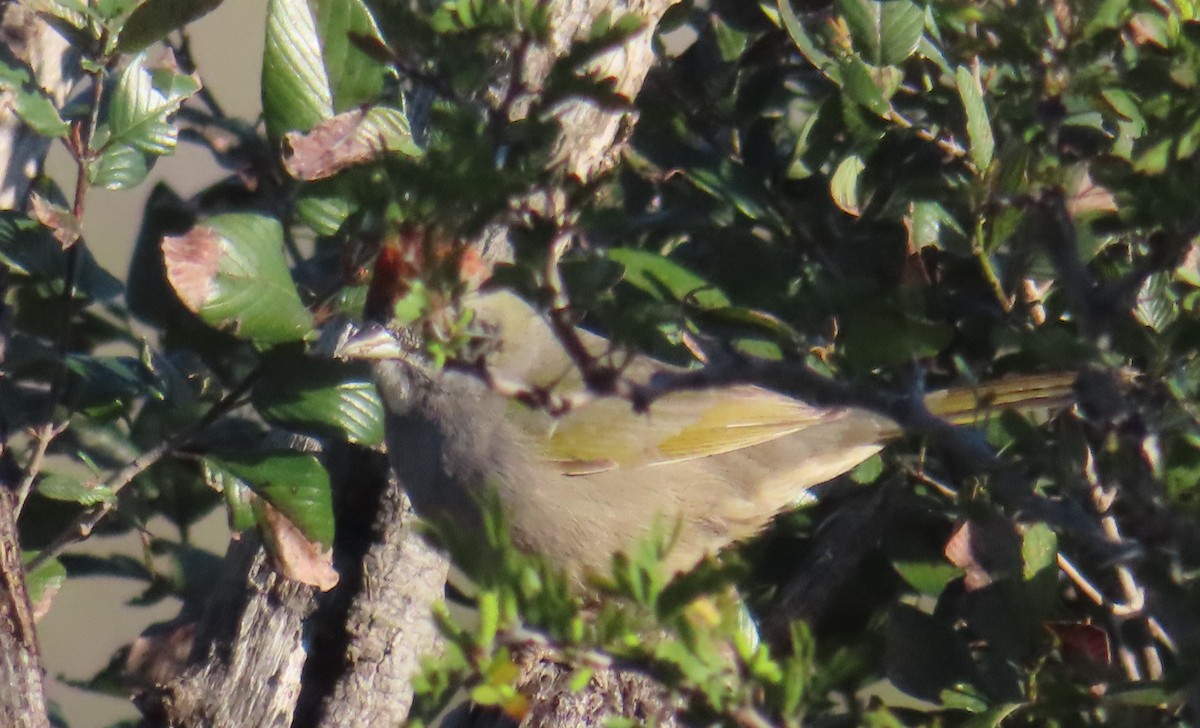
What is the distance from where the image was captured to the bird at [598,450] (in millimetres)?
3045

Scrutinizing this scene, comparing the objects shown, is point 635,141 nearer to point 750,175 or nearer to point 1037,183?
point 750,175

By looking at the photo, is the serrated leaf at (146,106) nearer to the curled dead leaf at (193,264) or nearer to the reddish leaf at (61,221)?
the reddish leaf at (61,221)

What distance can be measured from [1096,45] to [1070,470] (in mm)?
616

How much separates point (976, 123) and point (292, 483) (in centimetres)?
133

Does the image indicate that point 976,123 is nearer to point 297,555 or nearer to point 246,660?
point 297,555

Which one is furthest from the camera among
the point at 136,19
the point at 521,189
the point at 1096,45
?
the point at 136,19

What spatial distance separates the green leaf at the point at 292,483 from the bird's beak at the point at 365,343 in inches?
13.9

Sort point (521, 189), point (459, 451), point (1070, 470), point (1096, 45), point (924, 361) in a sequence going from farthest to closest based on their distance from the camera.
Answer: point (459, 451), point (924, 361), point (1070, 470), point (1096, 45), point (521, 189)

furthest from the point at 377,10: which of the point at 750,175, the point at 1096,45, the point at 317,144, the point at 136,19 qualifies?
the point at 750,175

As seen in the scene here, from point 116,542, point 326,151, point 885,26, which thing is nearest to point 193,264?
point 326,151

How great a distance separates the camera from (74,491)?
2328mm

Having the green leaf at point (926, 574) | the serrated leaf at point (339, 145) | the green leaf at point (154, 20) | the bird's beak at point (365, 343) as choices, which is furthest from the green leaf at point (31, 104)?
the green leaf at point (926, 574)

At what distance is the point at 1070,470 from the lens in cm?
193

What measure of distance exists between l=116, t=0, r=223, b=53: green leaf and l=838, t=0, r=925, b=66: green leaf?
113cm
